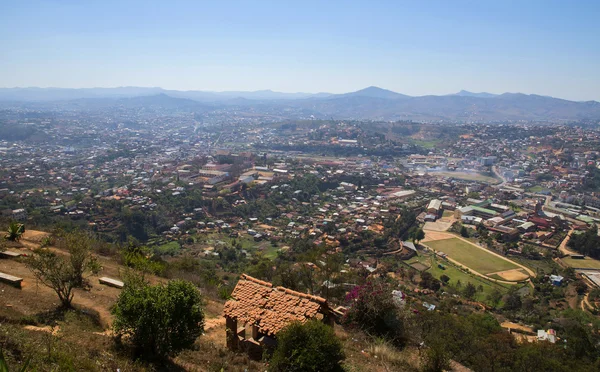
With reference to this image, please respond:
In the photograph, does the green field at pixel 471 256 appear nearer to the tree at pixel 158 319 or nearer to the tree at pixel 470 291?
the tree at pixel 470 291

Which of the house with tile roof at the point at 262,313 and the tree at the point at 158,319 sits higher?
the tree at the point at 158,319

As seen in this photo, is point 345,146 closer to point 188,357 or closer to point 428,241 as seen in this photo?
point 428,241

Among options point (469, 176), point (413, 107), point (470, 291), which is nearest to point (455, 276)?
point (470, 291)

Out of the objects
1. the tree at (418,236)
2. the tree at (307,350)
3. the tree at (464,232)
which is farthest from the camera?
the tree at (464,232)

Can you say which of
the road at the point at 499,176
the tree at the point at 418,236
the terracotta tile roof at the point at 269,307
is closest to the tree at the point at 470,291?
the tree at the point at 418,236

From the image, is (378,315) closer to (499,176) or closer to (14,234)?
(14,234)

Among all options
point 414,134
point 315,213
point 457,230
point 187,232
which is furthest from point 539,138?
point 187,232

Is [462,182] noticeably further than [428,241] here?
Yes
